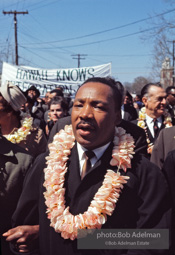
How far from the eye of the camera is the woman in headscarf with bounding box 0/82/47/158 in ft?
12.1

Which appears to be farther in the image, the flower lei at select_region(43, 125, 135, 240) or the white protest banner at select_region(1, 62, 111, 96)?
the white protest banner at select_region(1, 62, 111, 96)

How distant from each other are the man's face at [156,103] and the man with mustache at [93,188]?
3126 millimetres

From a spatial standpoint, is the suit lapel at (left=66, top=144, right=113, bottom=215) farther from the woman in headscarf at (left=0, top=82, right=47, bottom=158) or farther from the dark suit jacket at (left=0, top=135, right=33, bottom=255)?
the woman in headscarf at (left=0, top=82, right=47, bottom=158)

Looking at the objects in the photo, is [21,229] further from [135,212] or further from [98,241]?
[135,212]

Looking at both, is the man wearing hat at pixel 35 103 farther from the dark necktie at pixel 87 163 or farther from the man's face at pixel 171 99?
the dark necktie at pixel 87 163

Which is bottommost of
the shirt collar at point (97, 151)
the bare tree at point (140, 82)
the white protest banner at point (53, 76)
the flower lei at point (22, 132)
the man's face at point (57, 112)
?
the shirt collar at point (97, 151)

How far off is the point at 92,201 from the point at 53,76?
33.8 feet

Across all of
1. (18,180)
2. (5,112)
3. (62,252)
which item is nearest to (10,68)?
(5,112)

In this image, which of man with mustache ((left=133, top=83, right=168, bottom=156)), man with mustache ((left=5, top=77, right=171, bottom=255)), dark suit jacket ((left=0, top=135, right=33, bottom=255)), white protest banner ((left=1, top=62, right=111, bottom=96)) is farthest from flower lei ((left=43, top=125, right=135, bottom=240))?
white protest banner ((left=1, top=62, right=111, bottom=96))

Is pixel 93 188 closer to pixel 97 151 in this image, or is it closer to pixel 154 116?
pixel 97 151

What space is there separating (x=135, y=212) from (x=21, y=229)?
0.73 metres

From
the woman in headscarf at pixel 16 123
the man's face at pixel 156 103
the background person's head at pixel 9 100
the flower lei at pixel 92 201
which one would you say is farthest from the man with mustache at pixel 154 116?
the flower lei at pixel 92 201

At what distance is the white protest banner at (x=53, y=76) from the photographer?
1175 cm

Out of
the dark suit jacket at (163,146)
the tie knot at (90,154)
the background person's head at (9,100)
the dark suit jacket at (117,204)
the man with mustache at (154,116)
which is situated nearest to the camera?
the dark suit jacket at (117,204)
